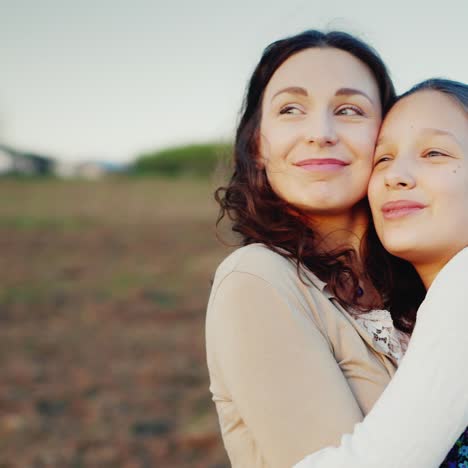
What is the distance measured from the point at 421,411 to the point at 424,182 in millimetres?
656

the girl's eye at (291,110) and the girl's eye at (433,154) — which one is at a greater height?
the girl's eye at (291,110)

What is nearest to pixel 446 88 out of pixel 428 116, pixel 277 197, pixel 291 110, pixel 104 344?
pixel 428 116

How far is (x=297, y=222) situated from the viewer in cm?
199

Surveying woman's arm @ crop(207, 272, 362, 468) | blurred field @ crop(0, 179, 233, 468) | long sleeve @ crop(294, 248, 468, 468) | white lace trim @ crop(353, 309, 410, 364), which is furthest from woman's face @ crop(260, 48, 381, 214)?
blurred field @ crop(0, 179, 233, 468)

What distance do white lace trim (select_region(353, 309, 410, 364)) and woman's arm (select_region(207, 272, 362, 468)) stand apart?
269mm

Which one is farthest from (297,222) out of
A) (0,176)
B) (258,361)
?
(0,176)

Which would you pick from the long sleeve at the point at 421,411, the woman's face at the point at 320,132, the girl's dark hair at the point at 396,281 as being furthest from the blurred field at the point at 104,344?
the long sleeve at the point at 421,411

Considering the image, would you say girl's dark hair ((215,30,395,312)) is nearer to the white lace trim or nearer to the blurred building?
the white lace trim

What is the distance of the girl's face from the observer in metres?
1.76

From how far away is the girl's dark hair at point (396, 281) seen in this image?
2.09 meters

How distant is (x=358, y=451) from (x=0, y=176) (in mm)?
20464

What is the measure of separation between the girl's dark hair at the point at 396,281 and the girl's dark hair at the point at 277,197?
0.11 meters

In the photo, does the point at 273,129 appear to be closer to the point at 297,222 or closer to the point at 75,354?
the point at 297,222

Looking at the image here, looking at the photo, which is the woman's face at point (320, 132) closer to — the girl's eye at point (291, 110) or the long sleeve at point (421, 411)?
the girl's eye at point (291, 110)
